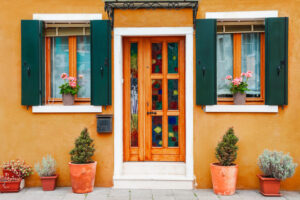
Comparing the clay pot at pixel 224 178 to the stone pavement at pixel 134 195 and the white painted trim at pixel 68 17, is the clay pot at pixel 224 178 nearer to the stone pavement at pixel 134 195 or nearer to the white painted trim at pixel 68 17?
the stone pavement at pixel 134 195

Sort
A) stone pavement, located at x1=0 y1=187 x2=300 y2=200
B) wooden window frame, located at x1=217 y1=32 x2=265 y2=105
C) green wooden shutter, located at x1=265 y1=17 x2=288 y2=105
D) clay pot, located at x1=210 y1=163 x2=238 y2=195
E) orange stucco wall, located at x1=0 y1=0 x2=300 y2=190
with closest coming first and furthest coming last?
stone pavement, located at x1=0 y1=187 x2=300 y2=200 < clay pot, located at x1=210 y1=163 x2=238 y2=195 < green wooden shutter, located at x1=265 y1=17 x2=288 y2=105 < orange stucco wall, located at x1=0 y1=0 x2=300 y2=190 < wooden window frame, located at x1=217 y1=32 x2=265 y2=105

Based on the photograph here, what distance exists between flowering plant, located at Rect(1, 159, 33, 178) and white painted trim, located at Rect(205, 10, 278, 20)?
170 inches

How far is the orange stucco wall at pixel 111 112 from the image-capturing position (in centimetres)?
676

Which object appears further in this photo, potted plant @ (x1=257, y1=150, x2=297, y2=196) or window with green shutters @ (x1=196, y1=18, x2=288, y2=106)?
window with green shutters @ (x1=196, y1=18, x2=288, y2=106)

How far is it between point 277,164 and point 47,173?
158 inches

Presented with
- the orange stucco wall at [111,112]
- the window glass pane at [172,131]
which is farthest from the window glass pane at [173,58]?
the window glass pane at [172,131]

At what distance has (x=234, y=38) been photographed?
7.04 metres

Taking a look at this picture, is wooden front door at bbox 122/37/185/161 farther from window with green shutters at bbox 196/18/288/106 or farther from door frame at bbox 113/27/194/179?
window with green shutters at bbox 196/18/288/106

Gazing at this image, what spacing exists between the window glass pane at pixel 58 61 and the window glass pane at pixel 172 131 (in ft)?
7.30

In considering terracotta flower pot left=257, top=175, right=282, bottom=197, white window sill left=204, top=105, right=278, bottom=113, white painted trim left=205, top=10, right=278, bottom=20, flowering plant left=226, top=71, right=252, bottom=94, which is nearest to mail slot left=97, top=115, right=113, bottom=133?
white window sill left=204, top=105, right=278, bottom=113

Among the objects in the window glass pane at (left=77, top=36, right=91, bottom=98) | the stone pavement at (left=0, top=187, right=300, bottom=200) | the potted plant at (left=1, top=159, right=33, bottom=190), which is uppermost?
the window glass pane at (left=77, top=36, right=91, bottom=98)

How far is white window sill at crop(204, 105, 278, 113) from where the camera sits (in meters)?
6.73

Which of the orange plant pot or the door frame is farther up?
the door frame

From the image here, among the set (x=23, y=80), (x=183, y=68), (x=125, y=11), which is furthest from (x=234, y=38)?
(x=23, y=80)
